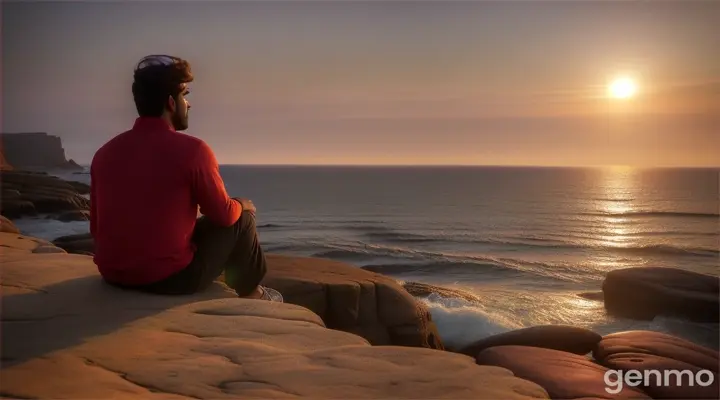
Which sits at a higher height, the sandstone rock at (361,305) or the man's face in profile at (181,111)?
the man's face in profile at (181,111)

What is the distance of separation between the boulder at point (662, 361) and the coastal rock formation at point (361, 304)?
2661mm

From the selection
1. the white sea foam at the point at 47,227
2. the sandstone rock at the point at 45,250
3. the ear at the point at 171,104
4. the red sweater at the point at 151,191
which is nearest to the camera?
the red sweater at the point at 151,191

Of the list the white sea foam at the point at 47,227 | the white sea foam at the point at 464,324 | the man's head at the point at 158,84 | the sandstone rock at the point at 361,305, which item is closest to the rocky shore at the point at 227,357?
the man's head at the point at 158,84

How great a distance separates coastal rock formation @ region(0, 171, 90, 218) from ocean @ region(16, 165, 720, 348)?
3.64 feet

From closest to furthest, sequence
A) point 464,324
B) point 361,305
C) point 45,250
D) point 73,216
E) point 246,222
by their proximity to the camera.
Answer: point 246,222, point 45,250, point 361,305, point 464,324, point 73,216

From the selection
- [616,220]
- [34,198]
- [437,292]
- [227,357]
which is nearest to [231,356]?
[227,357]

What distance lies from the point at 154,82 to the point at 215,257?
4.59ft

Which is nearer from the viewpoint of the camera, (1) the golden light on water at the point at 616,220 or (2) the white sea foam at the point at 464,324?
(2) the white sea foam at the point at 464,324

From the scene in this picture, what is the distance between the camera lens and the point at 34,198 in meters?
28.3

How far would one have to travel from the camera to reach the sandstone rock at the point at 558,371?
13.5 ft

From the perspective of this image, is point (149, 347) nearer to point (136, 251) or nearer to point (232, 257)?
point (136, 251)

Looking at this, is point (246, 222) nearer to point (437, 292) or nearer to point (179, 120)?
point (179, 120)

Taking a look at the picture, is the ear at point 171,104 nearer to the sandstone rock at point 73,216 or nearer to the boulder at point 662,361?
the boulder at point 662,361

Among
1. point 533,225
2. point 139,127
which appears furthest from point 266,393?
point 533,225
